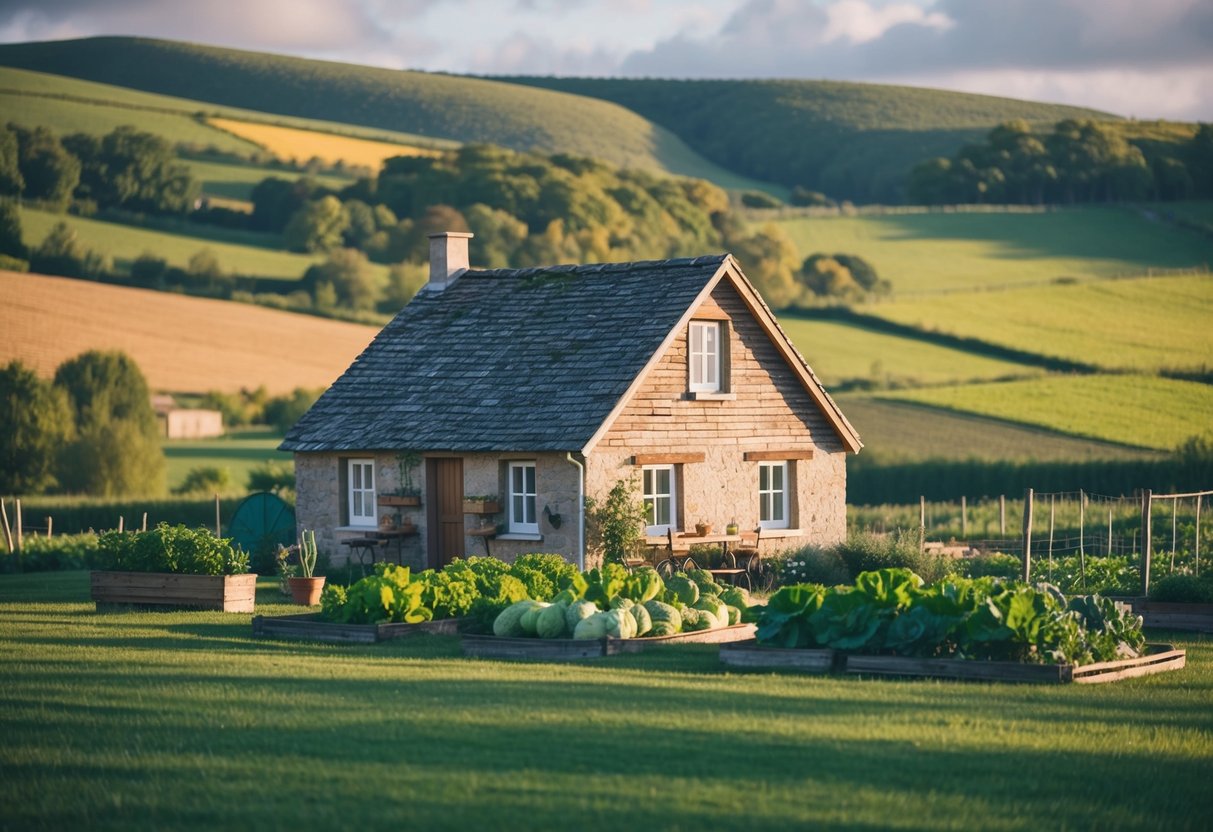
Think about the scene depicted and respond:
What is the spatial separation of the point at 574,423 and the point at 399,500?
3.82 meters

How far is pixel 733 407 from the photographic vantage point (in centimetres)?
2947

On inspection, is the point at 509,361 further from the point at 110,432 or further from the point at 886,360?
the point at 886,360

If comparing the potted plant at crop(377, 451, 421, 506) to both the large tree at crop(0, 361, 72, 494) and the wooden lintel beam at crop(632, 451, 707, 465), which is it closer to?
the wooden lintel beam at crop(632, 451, 707, 465)

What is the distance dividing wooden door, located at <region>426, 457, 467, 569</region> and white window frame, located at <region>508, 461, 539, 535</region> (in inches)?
42.0

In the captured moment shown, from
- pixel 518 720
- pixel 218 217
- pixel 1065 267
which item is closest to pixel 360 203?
pixel 218 217

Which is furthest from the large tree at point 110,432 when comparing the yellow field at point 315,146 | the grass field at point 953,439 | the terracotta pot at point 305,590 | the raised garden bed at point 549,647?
the yellow field at point 315,146

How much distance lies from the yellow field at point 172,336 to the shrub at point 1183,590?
45.8 m

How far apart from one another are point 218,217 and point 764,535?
216ft

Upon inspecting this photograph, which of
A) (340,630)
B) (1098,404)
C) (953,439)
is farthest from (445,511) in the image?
(1098,404)

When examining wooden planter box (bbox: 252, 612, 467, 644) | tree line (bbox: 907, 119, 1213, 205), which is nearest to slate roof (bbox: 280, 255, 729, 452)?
wooden planter box (bbox: 252, 612, 467, 644)

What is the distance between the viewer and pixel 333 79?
13875cm

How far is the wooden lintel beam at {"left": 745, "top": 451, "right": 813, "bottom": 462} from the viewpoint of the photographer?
29.6m


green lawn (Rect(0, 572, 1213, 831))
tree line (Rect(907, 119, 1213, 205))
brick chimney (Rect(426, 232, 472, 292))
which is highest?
tree line (Rect(907, 119, 1213, 205))

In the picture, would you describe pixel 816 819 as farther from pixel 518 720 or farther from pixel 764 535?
pixel 764 535
